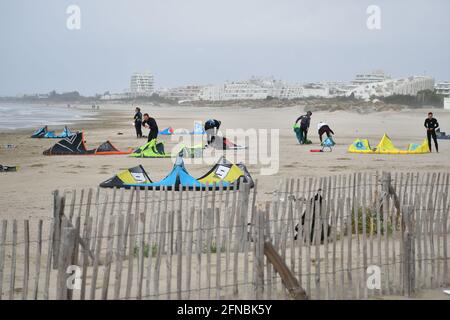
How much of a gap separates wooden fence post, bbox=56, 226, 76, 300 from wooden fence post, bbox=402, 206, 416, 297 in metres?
3.06

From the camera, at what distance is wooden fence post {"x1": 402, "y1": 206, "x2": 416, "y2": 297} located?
6734 millimetres

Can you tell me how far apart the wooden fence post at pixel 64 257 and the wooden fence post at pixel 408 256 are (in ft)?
10.0

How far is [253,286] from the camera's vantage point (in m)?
6.19

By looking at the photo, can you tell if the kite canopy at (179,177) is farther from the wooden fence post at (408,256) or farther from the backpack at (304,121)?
the backpack at (304,121)

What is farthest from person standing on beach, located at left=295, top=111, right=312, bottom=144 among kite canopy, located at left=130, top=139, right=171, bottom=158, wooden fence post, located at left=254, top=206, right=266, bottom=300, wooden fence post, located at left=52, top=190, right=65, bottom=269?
wooden fence post, located at left=254, top=206, right=266, bottom=300

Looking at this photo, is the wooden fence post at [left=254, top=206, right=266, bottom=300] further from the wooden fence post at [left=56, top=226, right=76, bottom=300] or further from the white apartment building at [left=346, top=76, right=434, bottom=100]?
the white apartment building at [left=346, top=76, right=434, bottom=100]

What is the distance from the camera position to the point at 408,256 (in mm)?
6758

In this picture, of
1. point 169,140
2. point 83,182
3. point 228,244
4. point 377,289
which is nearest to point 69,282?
point 228,244

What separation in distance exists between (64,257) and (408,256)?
124 inches

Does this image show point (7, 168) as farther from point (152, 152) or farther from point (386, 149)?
point (386, 149)

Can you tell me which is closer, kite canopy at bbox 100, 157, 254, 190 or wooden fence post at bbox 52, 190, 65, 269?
wooden fence post at bbox 52, 190, 65, 269

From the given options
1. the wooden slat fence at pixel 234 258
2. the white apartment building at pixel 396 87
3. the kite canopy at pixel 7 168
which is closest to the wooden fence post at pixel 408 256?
the wooden slat fence at pixel 234 258

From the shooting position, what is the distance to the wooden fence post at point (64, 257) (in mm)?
5500
